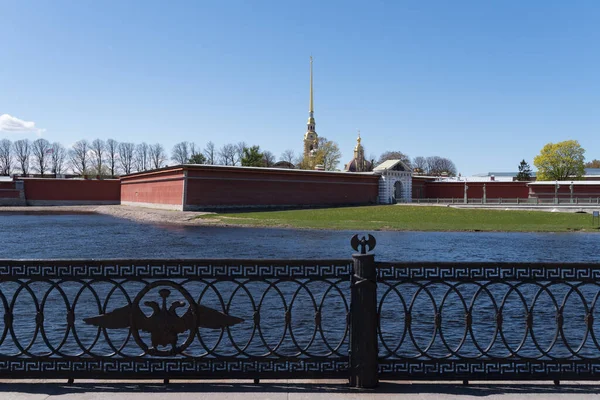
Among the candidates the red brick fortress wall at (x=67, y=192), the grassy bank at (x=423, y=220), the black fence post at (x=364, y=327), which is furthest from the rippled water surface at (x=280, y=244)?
the red brick fortress wall at (x=67, y=192)

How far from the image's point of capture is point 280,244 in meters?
23.8

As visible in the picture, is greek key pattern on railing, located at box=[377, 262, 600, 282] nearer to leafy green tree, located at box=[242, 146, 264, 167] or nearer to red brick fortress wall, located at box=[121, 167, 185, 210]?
red brick fortress wall, located at box=[121, 167, 185, 210]

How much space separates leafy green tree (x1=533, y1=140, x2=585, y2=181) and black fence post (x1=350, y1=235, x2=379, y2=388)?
69.4m

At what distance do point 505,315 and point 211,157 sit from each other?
101 meters

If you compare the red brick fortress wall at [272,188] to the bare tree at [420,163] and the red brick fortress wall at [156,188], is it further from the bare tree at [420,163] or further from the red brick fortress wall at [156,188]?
the bare tree at [420,163]

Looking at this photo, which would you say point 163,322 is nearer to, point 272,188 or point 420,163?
point 272,188

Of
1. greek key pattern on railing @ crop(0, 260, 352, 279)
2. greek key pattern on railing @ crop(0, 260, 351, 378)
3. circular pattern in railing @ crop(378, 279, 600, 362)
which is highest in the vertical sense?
greek key pattern on railing @ crop(0, 260, 352, 279)

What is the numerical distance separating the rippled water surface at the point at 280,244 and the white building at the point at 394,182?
2953 centimetres

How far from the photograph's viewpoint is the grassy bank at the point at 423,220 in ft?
109

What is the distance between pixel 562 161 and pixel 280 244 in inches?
2164

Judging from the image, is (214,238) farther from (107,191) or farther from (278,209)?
(107,191)

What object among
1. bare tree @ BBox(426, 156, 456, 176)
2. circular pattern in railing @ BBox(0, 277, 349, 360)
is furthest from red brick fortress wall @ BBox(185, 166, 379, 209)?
bare tree @ BBox(426, 156, 456, 176)

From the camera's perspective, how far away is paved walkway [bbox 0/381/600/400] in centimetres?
386

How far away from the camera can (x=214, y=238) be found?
86.2ft
